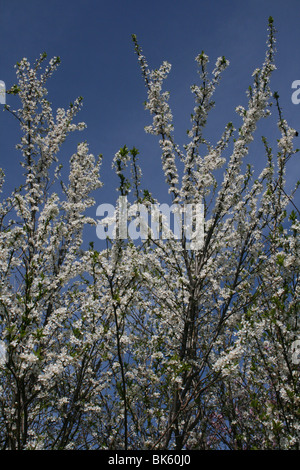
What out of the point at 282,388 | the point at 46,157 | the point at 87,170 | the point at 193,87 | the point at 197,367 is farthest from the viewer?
the point at 87,170

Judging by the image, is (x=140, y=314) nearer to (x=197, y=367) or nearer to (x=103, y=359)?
(x=103, y=359)

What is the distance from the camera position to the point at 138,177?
235 inches

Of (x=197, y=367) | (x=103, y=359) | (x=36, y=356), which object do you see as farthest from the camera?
(x=103, y=359)

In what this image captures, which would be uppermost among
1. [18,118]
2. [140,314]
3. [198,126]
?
[18,118]

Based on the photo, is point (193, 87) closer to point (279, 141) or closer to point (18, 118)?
point (279, 141)

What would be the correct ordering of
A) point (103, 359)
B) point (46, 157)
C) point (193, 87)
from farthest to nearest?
point (46, 157) < point (193, 87) < point (103, 359)
